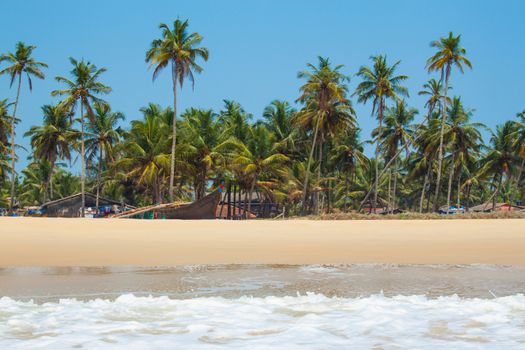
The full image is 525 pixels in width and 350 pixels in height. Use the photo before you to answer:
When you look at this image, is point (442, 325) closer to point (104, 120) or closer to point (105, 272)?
point (105, 272)

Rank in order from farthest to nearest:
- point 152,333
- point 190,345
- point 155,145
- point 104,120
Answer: point 104,120
point 155,145
point 152,333
point 190,345

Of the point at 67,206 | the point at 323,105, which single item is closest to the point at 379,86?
the point at 323,105

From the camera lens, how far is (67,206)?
41125 mm

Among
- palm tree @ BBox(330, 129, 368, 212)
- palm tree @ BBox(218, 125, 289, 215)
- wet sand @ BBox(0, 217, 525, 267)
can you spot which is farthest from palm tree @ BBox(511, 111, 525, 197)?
wet sand @ BBox(0, 217, 525, 267)

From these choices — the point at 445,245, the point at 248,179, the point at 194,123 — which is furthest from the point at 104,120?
the point at 445,245

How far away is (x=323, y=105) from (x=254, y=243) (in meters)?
24.4

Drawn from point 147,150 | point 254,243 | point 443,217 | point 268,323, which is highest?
point 147,150

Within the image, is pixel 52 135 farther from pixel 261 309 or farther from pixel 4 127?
pixel 261 309

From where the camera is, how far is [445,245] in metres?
Answer: 11.5

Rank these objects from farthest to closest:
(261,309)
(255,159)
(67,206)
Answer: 1. (67,206)
2. (255,159)
3. (261,309)

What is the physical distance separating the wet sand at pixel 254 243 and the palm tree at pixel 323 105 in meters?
19.1

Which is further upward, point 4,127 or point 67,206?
point 4,127

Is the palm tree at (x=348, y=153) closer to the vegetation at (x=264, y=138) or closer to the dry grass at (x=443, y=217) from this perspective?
the vegetation at (x=264, y=138)

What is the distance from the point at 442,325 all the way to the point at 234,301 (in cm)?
203
